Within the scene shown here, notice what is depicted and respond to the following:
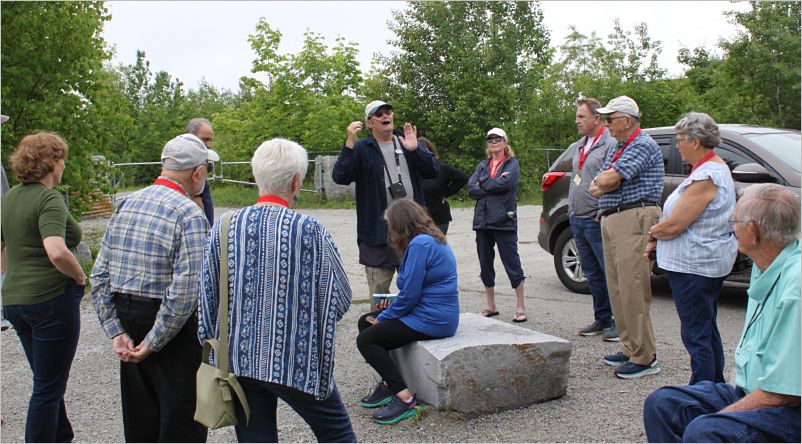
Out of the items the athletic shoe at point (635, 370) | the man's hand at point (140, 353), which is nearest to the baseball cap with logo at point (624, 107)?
the athletic shoe at point (635, 370)

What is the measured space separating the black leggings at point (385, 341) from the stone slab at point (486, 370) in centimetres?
9

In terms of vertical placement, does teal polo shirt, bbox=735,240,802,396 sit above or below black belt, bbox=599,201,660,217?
below

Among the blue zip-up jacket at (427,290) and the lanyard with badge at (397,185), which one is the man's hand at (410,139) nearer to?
the lanyard with badge at (397,185)

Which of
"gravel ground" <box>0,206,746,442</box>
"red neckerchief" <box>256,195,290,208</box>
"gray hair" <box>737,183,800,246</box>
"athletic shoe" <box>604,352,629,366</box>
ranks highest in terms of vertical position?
"red neckerchief" <box>256,195,290,208</box>

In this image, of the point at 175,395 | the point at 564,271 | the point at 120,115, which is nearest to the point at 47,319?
the point at 175,395

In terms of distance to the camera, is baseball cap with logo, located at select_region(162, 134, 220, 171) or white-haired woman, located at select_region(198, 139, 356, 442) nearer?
white-haired woman, located at select_region(198, 139, 356, 442)

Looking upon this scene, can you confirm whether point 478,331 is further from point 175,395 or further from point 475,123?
point 475,123

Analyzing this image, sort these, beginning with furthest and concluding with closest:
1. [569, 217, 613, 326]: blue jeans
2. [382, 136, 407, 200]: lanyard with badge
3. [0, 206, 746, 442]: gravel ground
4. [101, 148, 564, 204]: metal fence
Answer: [101, 148, 564, 204]: metal fence → [569, 217, 613, 326]: blue jeans → [382, 136, 407, 200]: lanyard with badge → [0, 206, 746, 442]: gravel ground

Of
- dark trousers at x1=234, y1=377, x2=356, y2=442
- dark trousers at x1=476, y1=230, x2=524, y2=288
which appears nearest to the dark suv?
dark trousers at x1=476, y1=230, x2=524, y2=288

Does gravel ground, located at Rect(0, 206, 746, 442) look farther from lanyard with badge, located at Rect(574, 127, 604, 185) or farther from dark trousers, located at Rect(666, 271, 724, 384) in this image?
lanyard with badge, located at Rect(574, 127, 604, 185)

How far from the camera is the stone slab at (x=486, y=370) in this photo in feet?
14.3

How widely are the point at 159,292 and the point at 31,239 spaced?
1056 millimetres

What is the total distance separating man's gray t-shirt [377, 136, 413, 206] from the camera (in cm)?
534

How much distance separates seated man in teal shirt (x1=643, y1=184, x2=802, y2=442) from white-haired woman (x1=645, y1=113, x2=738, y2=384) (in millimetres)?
1262
